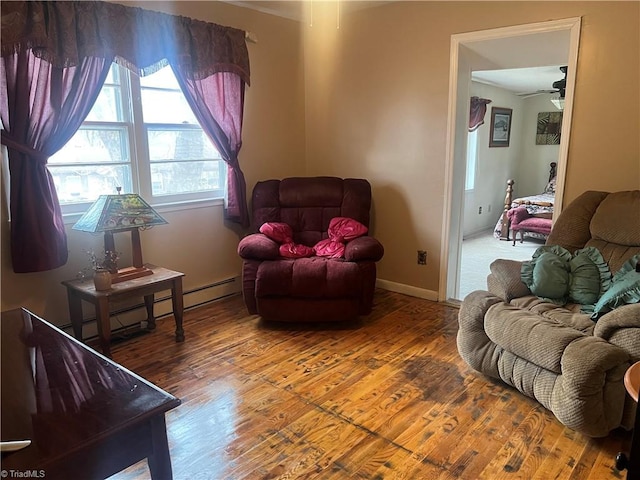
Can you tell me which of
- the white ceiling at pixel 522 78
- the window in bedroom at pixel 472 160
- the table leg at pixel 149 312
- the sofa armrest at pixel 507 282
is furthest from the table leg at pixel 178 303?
the window in bedroom at pixel 472 160

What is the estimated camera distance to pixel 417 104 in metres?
3.70

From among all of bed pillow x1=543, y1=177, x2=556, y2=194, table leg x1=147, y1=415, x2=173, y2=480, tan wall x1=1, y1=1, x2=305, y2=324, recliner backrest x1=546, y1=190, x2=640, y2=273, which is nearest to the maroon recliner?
tan wall x1=1, y1=1, x2=305, y2=324

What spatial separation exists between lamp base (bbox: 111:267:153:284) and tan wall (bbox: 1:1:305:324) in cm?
26

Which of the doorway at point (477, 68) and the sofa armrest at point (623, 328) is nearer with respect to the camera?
the sofa armrest at point (623, 328)

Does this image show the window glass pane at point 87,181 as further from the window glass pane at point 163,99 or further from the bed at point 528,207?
the bed at point 528,207

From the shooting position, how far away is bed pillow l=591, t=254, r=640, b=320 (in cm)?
216

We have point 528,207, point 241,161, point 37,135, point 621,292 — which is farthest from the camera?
point 528,207

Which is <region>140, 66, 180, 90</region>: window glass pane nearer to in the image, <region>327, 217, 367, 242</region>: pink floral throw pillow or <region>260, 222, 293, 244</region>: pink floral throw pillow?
<region>260, 222, 293, 244</region>: pink floral throw pillow

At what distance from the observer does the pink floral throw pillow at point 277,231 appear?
3.56 m

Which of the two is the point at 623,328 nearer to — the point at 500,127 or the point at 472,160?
the point at 472,160

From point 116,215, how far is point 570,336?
98.8 inches

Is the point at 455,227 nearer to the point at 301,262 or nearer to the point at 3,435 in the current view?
the point at 301,262

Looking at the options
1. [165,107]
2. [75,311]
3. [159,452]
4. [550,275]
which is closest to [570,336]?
[550,275]

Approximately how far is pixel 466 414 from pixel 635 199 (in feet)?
5.10
